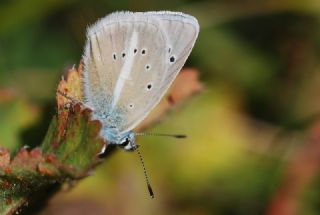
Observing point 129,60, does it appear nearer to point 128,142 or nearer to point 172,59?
point 172,59

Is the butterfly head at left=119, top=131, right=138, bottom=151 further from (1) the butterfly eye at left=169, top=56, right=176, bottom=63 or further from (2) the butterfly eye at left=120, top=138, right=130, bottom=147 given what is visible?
(1) the butterfly eye at left=169, top=56, right=176, bottom=63

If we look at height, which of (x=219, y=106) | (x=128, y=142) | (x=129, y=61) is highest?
(x=129, y=61)

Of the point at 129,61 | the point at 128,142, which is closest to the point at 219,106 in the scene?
the point at 129,61

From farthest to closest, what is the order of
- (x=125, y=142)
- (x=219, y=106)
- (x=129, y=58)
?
(x=219, y=106) < (x=129, y=58) < (x=125, y=142)

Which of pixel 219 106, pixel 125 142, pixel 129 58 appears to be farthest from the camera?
pixel 219 106

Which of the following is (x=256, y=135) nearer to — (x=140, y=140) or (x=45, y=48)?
(x=140, y=140)

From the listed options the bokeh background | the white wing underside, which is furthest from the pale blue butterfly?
the bokeh background

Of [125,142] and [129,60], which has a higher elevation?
[129,60]

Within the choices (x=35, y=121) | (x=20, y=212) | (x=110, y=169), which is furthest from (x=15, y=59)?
(x=20, y=212)
